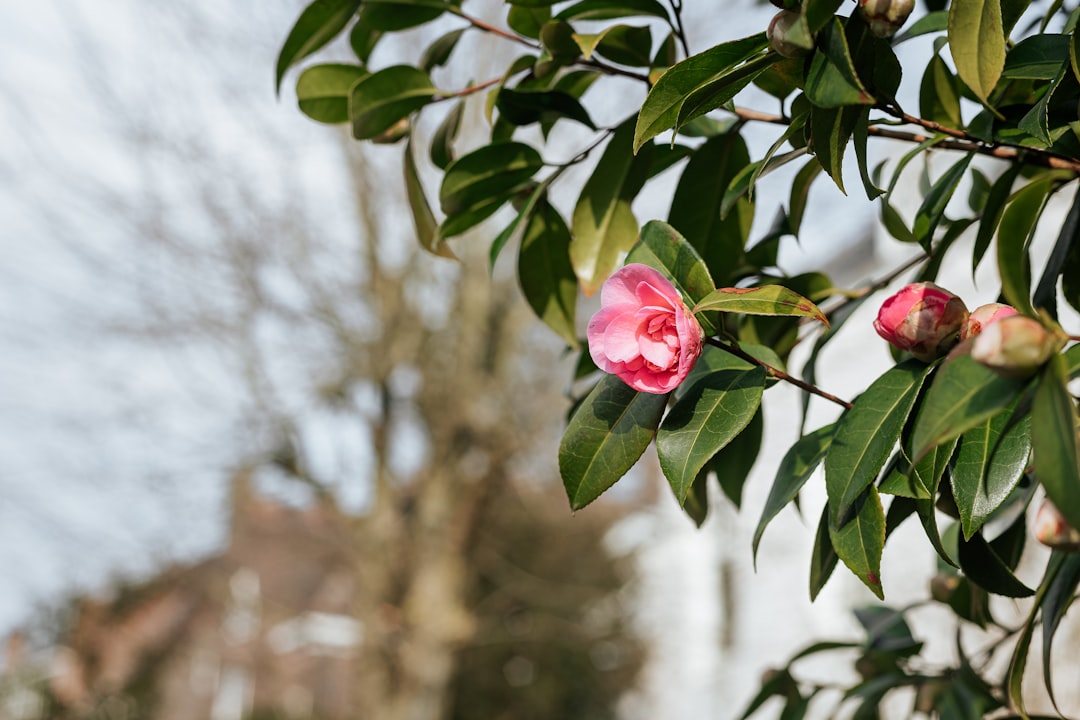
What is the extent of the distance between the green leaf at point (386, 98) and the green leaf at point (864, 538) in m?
0.43

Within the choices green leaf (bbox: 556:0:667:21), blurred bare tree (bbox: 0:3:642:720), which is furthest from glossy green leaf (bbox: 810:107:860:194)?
blurred bare tree (bbox: 0:3:642:720)

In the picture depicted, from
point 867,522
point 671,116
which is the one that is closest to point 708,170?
point 671,116

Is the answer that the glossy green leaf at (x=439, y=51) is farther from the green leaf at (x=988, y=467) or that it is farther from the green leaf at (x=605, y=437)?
the green leaf at (x=988, y=467)

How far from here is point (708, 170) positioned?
2.44ft

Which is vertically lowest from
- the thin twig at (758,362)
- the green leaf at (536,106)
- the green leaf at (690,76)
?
the thin twig at (758,362)

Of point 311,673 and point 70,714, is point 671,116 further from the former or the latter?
point 311,673

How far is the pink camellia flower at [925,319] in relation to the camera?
48 centimetres

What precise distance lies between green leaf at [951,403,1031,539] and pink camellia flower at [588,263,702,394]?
14cm

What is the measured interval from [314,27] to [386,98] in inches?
3.2

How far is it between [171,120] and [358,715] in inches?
122

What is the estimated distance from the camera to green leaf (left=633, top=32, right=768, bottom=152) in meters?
0.50

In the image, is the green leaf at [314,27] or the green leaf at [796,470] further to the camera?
the green leaf at [314,27]

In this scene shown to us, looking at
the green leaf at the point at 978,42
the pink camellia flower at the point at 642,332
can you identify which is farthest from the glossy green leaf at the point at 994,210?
the pink camellia flower at the point at 642,332

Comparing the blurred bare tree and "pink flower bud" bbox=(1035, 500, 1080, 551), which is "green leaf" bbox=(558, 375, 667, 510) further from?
the blurred bare tree
